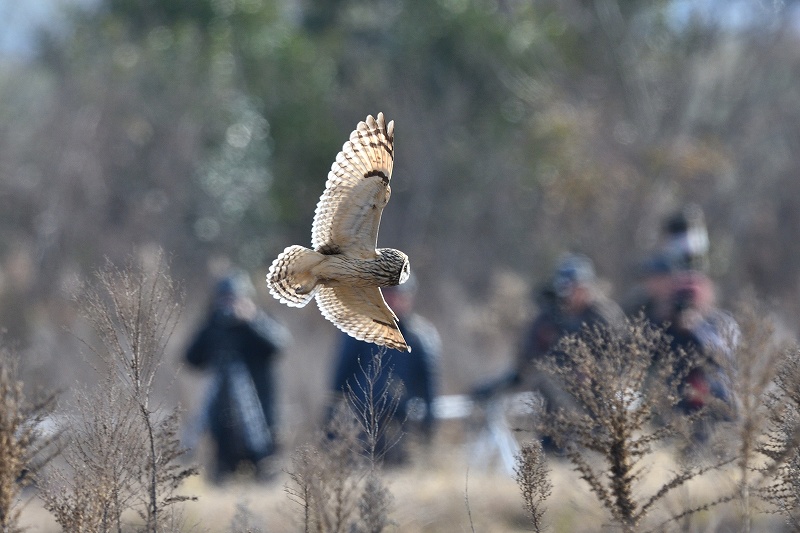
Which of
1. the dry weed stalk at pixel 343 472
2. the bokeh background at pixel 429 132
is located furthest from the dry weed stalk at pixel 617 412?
the bokeh background at pixel 429 132

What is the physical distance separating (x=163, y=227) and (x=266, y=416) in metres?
10.9

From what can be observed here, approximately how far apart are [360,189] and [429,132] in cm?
1649

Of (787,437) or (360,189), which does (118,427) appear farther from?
(787,437)

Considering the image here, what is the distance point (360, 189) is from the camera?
19.8 feet

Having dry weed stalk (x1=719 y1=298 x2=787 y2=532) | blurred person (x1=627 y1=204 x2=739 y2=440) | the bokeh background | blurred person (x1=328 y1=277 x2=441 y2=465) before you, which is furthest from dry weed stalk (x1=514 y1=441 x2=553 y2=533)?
the bokeh background

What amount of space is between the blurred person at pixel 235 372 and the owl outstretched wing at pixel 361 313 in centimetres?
319

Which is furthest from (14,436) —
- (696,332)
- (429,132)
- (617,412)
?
(429,132)

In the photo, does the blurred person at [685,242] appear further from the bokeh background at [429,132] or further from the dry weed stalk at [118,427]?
the bokeh background at [429,132]

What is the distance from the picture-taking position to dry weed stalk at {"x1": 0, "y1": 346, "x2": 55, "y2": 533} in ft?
16.4

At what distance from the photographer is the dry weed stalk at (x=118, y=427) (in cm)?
506

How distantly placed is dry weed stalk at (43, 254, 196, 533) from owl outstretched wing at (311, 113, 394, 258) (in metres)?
1.05

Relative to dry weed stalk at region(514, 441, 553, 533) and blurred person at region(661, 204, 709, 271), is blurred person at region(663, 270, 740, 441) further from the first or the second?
dry weed stalk at region(514, 441, 553, 533)

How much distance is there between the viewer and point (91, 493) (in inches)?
199

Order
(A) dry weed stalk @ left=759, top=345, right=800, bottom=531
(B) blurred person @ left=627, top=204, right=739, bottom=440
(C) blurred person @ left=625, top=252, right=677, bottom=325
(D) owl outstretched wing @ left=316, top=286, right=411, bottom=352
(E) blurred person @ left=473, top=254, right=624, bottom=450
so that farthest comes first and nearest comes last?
(E) blurred person @ left=473, top=254, right=624, bottom=450
(C) blurred person @ left=625, top=252, right=677, bottom=325
(B) blurred person @ left=627, top=204, right=739, bottom=440
(D) owl outstretched wing @ left=316, top=286, right=411, bottom=352
(A) dry weed stalk @ left=759, top=345, right=800, bottom=531
